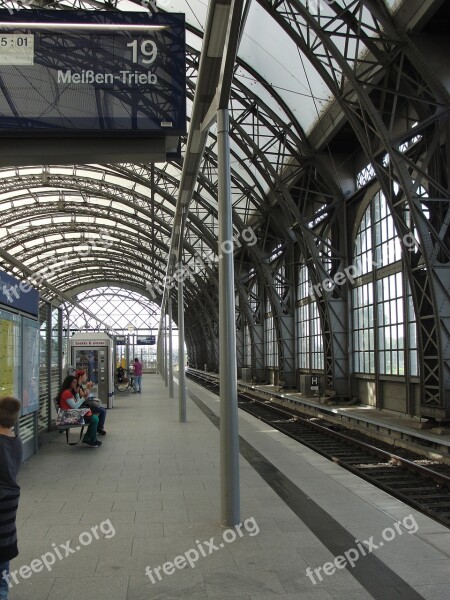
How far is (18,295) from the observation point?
10.1 meters

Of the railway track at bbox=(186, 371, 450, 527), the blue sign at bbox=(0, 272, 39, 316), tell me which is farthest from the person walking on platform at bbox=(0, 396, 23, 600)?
the railway track at bbox=(186, 371, 450, 527)

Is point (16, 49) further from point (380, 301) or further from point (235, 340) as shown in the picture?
point (380, 301)

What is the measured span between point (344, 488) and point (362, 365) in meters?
16.1

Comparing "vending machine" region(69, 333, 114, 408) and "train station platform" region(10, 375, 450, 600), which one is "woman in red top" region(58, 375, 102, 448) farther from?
"vending machine" region(69, 333, 114, 408)

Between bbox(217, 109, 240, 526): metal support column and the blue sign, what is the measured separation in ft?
12.5

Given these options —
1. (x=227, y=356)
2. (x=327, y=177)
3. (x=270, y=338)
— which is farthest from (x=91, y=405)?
(x=270, y=338)

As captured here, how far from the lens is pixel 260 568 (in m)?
5.13

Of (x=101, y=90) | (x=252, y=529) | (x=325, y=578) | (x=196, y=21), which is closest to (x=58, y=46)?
(x=101, y=90)

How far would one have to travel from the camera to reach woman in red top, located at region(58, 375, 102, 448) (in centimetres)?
1212

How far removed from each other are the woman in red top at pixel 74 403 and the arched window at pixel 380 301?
36.3ft

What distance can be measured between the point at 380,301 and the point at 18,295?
1505 cm

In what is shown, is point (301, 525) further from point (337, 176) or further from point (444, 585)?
point (337, 176)

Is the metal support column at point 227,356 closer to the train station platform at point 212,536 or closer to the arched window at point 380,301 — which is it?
the train station platform at point 212,536

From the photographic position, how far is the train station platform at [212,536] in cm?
475
